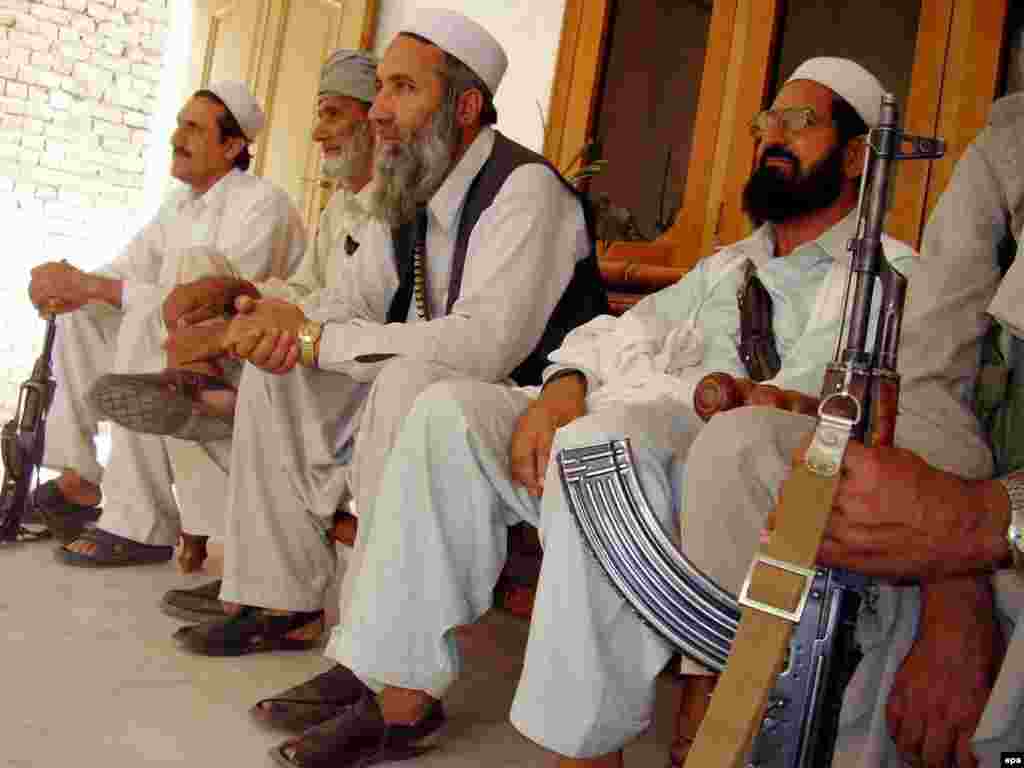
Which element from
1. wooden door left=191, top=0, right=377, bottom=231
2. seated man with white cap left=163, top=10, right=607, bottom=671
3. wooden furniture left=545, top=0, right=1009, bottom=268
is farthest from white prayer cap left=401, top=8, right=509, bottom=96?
wooden door left=191, top=0, right=377, bottom=231

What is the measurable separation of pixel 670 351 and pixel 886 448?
0.96m

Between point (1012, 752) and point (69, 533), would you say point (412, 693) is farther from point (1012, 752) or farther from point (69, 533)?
point (69, 533)

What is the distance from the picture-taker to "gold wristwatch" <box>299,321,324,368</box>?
212 centimetres

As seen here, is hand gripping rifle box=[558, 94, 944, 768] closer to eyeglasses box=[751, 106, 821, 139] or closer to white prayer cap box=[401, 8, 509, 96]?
eyeglasses box=[751, 106, 821, 139]

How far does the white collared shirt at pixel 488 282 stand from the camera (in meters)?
2.06

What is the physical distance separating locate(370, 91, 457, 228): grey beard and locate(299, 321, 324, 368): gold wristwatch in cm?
45

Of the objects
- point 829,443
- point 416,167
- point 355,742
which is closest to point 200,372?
point 416,167

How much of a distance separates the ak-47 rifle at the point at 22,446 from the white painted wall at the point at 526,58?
1.89m

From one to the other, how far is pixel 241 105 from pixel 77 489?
55.7 inches

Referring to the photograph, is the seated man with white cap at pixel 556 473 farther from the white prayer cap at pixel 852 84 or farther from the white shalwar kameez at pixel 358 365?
the white shalwar kameez at pixel 358 365

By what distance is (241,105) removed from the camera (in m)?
3.62

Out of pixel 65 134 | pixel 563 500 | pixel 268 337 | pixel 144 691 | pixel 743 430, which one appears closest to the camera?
pixel 743 430

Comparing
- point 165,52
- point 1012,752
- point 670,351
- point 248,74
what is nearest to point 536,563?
point 670,351

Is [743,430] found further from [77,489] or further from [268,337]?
[77,489]
